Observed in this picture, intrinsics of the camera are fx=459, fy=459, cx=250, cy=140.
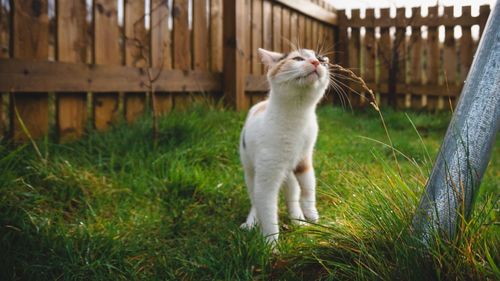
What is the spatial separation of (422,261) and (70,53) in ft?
9.98

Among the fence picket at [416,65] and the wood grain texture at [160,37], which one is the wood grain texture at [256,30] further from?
the fence picket at [416,65]

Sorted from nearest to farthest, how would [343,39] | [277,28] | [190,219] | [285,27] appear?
[190,219]
[277,28]
[285,27]
[343,39]

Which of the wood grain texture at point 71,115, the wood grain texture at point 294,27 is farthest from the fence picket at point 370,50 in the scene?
the wood grain texture at point 71,115

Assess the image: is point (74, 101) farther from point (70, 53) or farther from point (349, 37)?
point (349, 37)

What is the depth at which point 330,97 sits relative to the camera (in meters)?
7.82

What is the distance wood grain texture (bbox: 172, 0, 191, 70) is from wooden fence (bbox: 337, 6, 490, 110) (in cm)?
385

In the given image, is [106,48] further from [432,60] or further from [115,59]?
[432,60]

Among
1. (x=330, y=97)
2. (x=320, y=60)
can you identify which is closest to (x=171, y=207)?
(x=320, y=60)

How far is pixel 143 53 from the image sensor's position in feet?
13.3

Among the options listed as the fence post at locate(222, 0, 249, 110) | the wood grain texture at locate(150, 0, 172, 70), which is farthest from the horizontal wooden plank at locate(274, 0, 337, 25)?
the wood grain texture at locate(150, 0, 172, 70)

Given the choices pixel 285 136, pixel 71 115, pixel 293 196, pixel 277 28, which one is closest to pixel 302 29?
pixel 277 28

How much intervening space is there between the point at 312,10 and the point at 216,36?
2644 mm

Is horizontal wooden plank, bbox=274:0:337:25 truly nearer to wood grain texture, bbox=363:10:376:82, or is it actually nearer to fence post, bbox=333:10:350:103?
fence post, bbox=333:10:350:103

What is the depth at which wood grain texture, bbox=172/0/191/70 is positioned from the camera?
4.48 m
